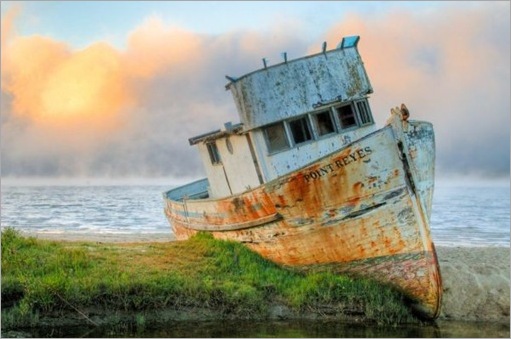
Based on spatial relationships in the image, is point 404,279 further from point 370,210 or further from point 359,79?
point 359,79

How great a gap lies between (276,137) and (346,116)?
5.31 feet

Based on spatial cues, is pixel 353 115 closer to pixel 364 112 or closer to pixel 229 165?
pixel 364 112

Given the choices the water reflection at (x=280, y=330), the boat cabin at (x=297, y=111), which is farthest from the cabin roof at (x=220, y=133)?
the water reflection at (x=280, y=330)

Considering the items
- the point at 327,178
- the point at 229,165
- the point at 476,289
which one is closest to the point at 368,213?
the point at 327,178

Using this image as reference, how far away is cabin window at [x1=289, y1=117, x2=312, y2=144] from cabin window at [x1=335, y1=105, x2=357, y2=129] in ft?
2.58

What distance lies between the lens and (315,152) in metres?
12.7

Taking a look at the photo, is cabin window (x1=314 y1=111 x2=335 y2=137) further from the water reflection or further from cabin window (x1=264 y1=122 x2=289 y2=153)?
the water reflection

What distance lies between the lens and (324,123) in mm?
12906

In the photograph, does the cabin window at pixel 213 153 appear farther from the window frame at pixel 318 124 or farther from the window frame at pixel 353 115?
the window frame at pixel 353 115

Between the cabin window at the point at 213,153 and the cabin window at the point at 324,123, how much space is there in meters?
2.91

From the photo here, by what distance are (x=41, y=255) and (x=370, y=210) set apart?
6126 mm

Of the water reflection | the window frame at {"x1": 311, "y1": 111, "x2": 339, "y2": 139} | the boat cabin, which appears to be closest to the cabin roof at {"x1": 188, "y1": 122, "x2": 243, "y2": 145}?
the boat cabin

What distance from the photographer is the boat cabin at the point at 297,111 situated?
41.3 feet

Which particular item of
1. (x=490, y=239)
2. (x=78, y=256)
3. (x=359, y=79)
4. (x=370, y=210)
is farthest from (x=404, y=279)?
(x=490, y=239)
